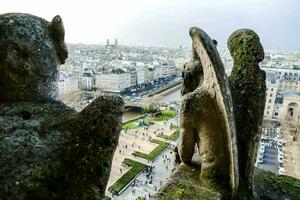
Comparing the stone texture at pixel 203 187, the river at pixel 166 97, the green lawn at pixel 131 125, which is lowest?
the river at pixel 166 97

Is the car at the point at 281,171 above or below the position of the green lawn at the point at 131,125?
above

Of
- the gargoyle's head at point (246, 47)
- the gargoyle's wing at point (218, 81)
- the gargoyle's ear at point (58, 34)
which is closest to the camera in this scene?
the gargoyle's ear at point (58, 34)

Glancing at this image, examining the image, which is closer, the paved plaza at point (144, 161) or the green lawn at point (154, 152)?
the paved plaza at point (144, 161)

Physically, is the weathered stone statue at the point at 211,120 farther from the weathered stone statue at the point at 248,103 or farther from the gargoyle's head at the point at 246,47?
the gargoyle's head at the point at 246,47

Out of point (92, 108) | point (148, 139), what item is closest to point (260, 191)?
point (92, 108)

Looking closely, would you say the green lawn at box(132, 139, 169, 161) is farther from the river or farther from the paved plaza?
the river

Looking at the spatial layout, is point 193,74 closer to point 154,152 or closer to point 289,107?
point 154,152

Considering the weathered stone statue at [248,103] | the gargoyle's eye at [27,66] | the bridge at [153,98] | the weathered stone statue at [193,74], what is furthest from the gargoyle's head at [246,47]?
the bridge at [153,98]
